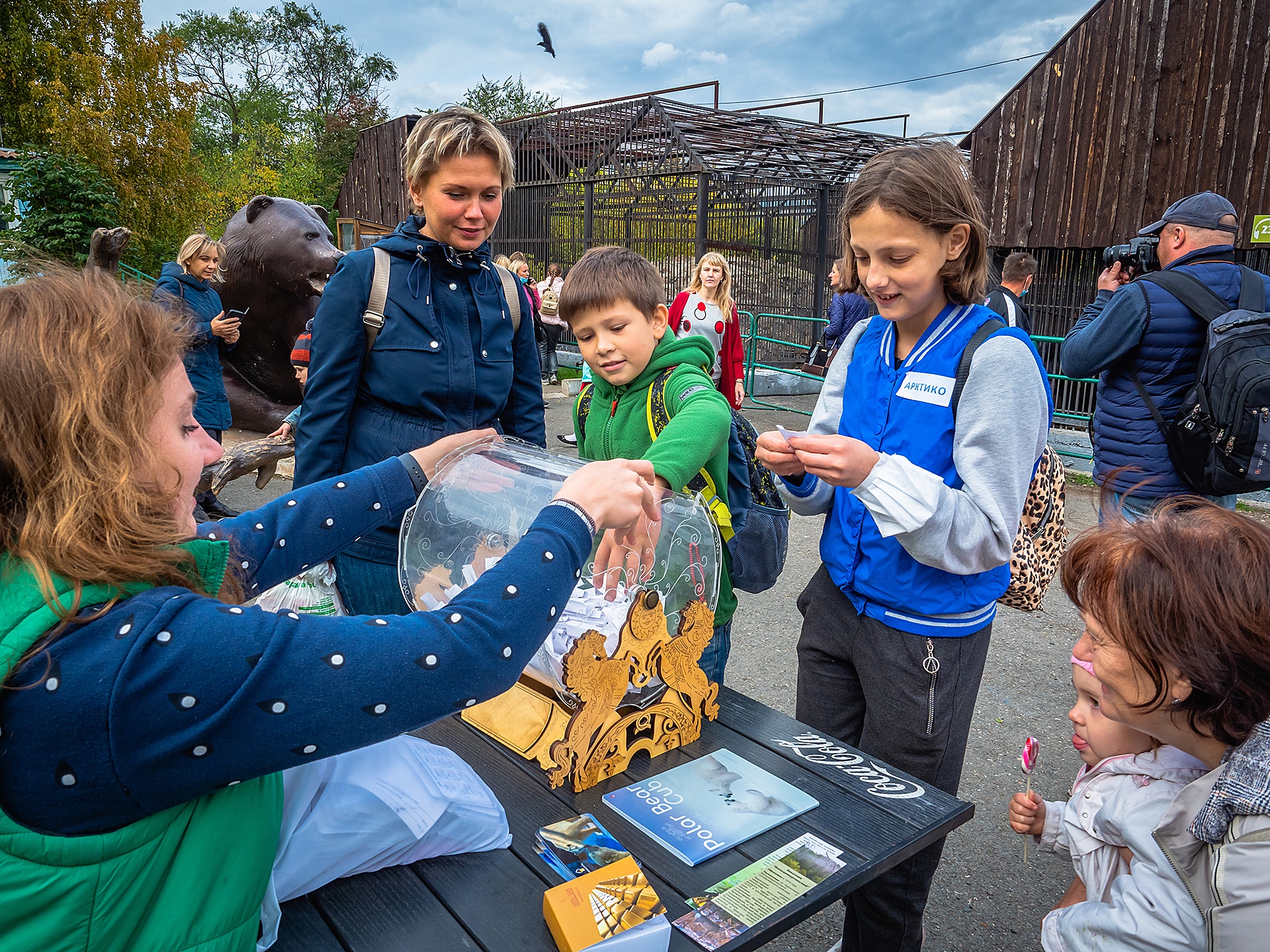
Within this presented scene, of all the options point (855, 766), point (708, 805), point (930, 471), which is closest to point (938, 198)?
point (930, 471)

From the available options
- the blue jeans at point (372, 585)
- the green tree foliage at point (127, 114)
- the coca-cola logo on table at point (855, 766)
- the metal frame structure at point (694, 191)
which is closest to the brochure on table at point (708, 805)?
the coca-cola logo on table at point (855, 766)

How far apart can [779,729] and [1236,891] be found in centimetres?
90

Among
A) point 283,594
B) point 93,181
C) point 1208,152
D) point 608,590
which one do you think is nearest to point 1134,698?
A: point 608,590

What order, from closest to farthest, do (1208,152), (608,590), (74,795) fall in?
1. (74,795)
2. (608,590)
3. (1208,152)

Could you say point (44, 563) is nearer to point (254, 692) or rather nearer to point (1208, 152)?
point (254, 692)

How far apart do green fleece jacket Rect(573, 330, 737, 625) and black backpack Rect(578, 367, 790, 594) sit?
0.03 meters

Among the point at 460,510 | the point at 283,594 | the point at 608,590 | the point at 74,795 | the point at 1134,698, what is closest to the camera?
the point at 74,795

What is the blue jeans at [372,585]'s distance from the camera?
232 cm

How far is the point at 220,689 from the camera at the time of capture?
88cm

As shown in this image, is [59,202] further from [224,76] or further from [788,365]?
[224,76]

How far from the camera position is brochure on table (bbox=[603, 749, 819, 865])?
1438 mm

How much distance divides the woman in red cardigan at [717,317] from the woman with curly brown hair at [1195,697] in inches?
219

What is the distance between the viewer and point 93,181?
47.3 ft

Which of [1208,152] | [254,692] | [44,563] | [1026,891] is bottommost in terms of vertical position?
[1026,891]
